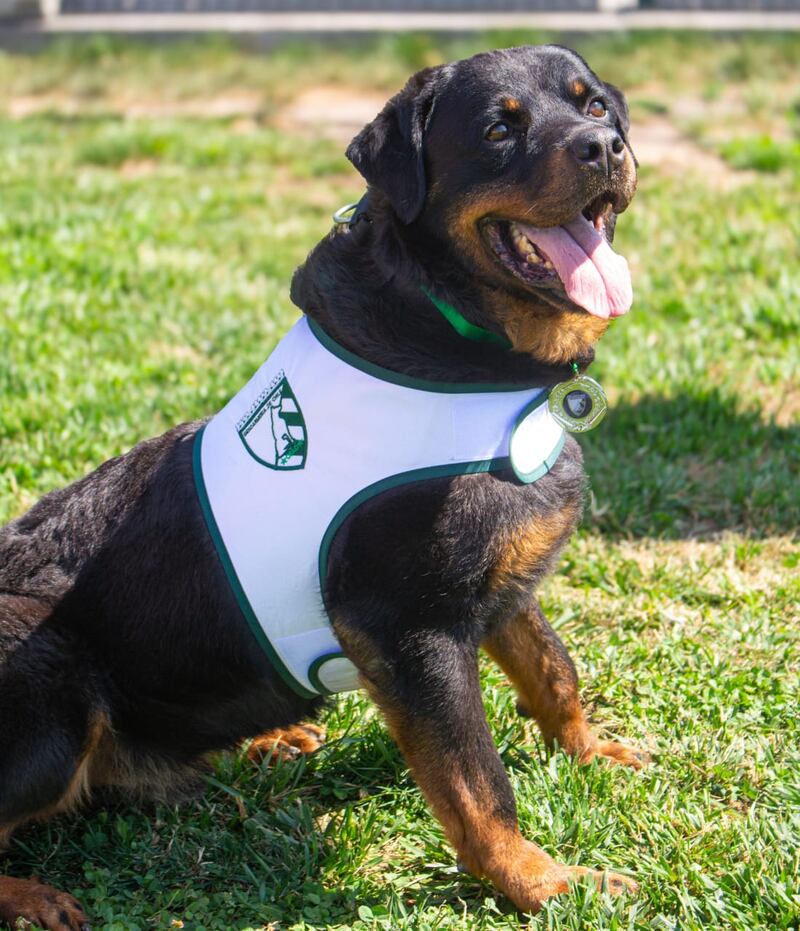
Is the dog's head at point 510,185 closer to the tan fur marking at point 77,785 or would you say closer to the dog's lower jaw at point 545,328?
the dog's lower jaw at point 545,328

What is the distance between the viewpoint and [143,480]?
3199mm

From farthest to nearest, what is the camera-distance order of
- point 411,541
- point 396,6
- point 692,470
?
point 396,6 → point 692,470 → point 411,541

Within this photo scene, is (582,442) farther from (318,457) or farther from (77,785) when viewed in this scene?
(77,785)

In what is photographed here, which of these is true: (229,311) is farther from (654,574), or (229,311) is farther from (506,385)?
Result: (506,385)

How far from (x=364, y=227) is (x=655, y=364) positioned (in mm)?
2953

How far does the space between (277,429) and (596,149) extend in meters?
1.03

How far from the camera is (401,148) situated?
2.98 meters

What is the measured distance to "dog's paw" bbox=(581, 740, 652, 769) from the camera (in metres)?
3.44

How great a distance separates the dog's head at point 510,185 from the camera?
289 centimetres

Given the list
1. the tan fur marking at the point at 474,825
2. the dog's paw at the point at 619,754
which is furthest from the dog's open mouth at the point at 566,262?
the dog's paw at the point at 619,754

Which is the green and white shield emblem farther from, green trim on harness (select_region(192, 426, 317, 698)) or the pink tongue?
the pink tongue

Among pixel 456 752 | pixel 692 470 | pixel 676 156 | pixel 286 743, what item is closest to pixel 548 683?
pixel 456 752

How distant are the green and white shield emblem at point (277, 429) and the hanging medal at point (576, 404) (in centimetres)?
64

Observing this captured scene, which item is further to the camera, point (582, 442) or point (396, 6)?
point (396, 6)
